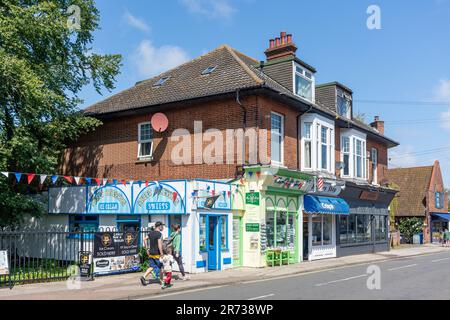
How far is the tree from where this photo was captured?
18.5 m

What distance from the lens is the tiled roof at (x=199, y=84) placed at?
2119 centimetres

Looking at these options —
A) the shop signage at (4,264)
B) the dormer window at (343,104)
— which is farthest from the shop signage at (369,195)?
the shop signage at (4,264)

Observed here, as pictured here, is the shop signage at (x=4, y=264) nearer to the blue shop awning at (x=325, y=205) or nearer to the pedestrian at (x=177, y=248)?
the pedestrian at (x=177, y=248)

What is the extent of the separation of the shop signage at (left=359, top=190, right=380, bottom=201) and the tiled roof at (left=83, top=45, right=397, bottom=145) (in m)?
4.62

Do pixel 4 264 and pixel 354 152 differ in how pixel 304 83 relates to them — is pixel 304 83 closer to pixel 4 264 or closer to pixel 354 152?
pixel 354 152

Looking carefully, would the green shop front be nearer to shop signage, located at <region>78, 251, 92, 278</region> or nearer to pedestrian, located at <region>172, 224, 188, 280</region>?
pedestrian, located at <region>172, 224, 188, 280</region>

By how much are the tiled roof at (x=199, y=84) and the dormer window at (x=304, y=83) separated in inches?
30.4

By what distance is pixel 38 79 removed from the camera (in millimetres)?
18875

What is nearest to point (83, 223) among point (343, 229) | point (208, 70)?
point (208, 70)

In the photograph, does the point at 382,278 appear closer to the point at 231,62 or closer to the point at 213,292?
the point at 213,292

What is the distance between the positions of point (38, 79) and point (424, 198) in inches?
1474

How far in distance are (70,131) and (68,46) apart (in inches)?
158

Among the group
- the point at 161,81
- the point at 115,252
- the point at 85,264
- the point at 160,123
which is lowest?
the point at 85,264
